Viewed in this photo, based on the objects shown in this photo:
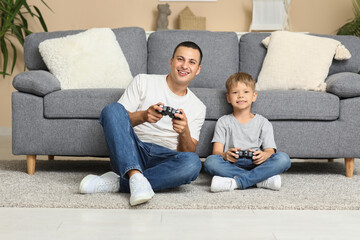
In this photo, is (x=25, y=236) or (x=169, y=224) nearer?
(x=25, y=236)

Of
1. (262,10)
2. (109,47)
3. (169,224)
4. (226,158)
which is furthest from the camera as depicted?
(262,10)

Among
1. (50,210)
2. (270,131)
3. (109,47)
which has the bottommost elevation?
(50,210)

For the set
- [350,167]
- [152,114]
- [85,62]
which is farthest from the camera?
[85,62]

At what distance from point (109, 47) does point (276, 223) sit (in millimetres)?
1752

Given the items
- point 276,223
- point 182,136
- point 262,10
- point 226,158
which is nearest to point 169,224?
point 276,223

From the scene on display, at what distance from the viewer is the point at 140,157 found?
215cm

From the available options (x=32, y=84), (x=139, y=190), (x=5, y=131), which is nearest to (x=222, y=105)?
(x=139, y=190)

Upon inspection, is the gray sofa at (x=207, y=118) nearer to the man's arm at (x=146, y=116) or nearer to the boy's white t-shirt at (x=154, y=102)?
the boy's white t-shirt at (x=154, y=102)

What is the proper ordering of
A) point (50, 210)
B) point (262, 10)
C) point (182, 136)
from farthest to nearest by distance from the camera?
point (262, 10) → point (182, 136) → point (50, 210)

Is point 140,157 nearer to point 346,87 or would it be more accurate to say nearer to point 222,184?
point 222,184

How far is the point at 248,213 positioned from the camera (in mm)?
1814

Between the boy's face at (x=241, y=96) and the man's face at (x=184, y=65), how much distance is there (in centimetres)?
28

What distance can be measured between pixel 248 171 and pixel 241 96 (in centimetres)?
39

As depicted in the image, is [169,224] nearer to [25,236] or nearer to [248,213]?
[248,213]
